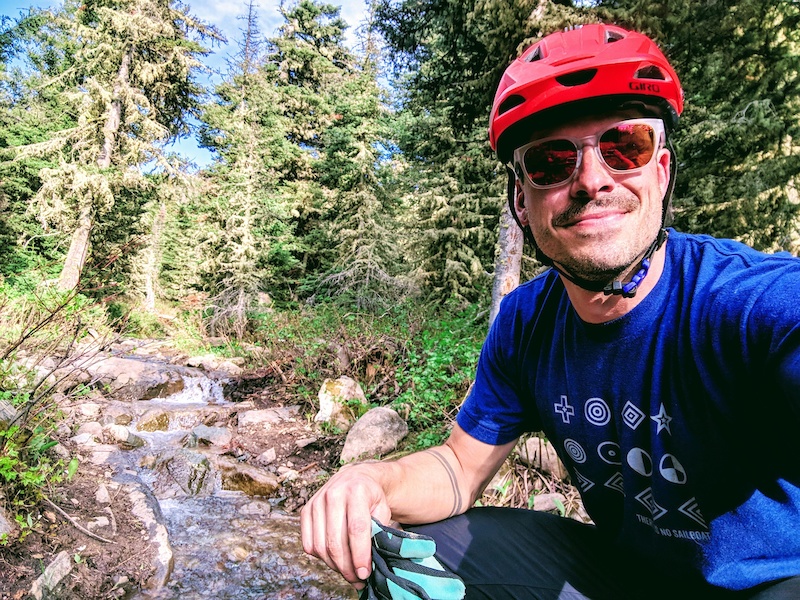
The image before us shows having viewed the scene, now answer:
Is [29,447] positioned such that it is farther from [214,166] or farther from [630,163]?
[214,166]

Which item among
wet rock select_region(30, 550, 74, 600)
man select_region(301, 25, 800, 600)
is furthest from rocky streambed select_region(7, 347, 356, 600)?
man select_region(301, 25, 800, 600)

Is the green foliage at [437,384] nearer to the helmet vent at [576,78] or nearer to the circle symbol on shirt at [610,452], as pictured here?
the circle symbol on shirt at [610,452]

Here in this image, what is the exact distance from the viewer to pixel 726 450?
120 centimetres

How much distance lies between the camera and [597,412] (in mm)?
1506

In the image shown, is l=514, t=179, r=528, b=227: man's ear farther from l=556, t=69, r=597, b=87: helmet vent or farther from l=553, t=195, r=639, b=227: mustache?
l=556, t=69, r=597, b=87: helmet vent

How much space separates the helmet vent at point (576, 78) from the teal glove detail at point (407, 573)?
1.60m

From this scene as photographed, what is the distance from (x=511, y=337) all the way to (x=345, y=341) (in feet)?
21.7

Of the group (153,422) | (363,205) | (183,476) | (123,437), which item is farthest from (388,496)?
(363,205)

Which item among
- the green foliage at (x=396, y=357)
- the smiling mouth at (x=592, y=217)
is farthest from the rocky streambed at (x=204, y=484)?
the smiling mouth at (x=592, y=217)

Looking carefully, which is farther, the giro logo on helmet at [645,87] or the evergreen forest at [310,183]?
the evergreen forest at [310,183]

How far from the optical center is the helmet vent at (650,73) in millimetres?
1602

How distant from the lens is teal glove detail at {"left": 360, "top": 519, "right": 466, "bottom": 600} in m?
1.13

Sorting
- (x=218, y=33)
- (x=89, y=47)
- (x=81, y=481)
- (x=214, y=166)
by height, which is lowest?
(x=81, y=481)

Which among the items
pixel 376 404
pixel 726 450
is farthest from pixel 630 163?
pixel 376 404
